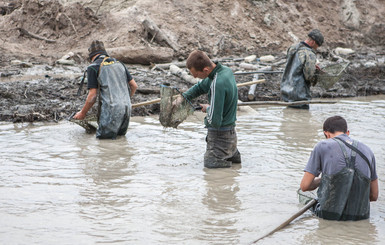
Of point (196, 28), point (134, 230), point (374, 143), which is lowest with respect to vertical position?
point (134, 230)

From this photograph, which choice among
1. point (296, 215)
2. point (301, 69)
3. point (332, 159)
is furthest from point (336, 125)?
point (301, 69)

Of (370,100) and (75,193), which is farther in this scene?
(370,100)

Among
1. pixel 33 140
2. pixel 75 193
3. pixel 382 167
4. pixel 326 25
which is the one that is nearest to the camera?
pixel 75 193

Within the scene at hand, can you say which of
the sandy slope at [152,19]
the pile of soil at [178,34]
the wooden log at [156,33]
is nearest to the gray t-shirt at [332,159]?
the pile of soil at [178,34]

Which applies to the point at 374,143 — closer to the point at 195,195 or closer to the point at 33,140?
the point at 195,195

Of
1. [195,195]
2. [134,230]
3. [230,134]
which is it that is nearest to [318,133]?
[230,134]

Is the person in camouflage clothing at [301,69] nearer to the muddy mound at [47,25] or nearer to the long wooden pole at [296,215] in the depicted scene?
the long wooden pole at [296,215]

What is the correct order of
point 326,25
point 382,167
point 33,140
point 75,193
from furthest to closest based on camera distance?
point 326,25 → point 33,140 → point 382,167 → point 75,193

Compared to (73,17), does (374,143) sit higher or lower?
lower

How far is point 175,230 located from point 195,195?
104 cm

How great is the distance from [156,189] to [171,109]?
1.37 meters

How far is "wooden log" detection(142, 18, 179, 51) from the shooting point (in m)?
18.5

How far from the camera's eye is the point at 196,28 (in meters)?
20.4

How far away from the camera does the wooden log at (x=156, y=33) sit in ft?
60.6
